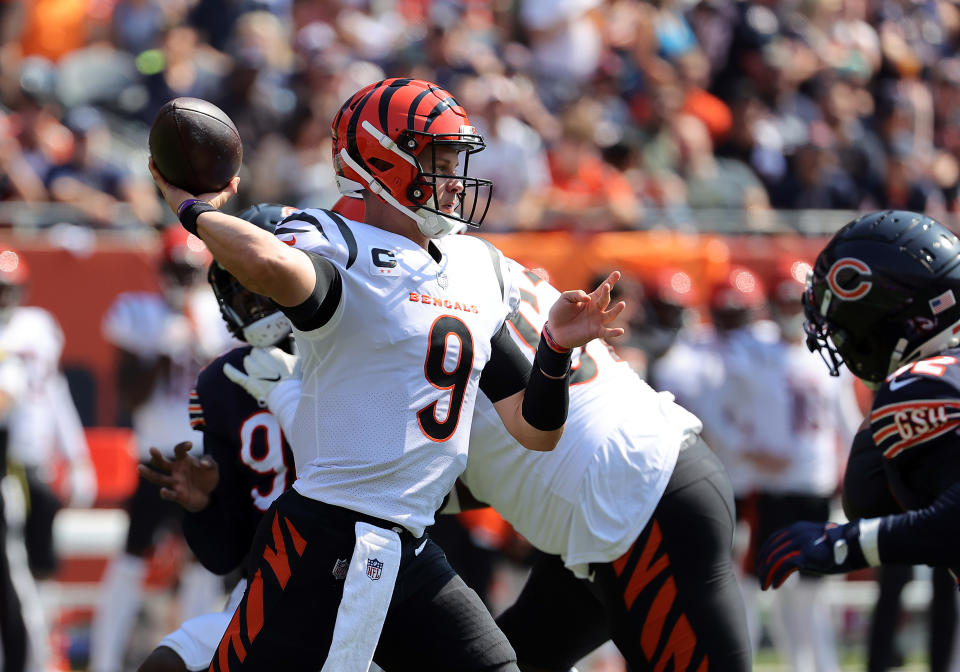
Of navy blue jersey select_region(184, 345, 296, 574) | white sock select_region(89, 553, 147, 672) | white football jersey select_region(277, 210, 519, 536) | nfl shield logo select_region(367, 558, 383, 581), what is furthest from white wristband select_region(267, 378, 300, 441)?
white sock select_region(89, 553, 147, 672)

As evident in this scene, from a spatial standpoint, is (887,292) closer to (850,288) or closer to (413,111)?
(850,288)

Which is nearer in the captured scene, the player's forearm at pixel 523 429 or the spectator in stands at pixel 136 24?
the player's forearm at pixel 523 429

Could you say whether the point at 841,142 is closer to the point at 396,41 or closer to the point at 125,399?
the point at 396,41

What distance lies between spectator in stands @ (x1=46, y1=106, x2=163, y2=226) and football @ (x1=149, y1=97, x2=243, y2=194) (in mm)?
5302

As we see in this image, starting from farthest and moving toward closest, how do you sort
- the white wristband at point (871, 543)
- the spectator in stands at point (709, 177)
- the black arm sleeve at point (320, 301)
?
the spectator in stands at point (709, 177)
the white wristband at point (871, 543)
the black arm sleeve at point (320, 301)

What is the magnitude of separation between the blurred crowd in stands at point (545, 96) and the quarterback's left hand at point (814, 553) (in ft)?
18.3

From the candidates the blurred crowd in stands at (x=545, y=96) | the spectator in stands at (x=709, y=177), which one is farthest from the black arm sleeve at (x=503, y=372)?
the spectator in stands at (x=709, y=177)

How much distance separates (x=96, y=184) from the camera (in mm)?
8922

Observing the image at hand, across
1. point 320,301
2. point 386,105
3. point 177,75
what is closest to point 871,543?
point 320,301

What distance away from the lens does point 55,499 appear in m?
7.02

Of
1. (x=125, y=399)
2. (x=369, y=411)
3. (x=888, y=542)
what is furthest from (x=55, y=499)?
(x=888, y=542)

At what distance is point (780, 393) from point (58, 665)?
4.04m

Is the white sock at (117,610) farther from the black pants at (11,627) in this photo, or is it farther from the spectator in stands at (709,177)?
the spectator in stands at (709,177)

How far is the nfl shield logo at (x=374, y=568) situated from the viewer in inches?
127
